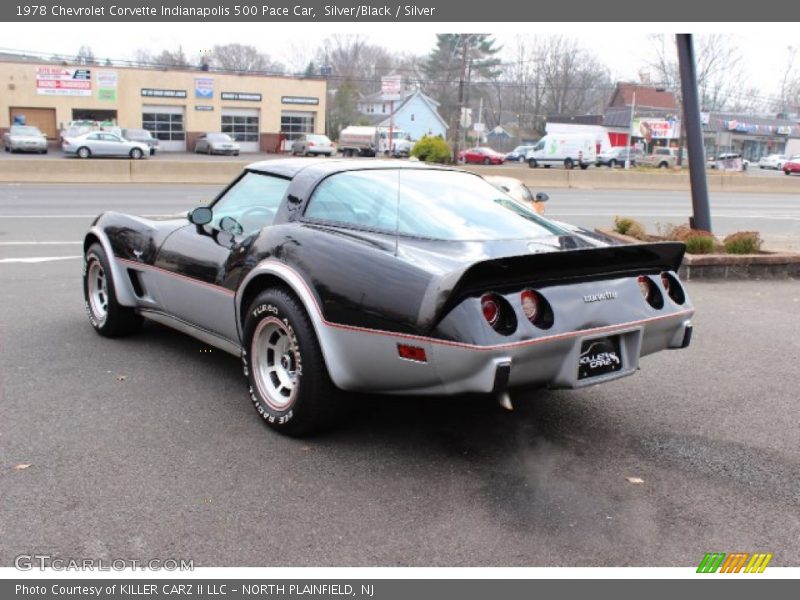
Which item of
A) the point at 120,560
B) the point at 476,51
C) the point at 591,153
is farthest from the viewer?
the point at 476,51

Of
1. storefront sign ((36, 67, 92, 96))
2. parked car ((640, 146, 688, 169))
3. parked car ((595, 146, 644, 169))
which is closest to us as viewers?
storefront sign ((36, 67, 92, 96))

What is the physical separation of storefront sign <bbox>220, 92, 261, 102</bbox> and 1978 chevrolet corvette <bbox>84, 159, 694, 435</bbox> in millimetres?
56384

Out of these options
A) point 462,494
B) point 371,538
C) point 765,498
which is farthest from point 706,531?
point 371,538

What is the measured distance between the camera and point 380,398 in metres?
4.31

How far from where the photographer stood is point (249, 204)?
513cm

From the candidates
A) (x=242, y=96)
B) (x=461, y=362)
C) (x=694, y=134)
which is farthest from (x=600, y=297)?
(x=242, y=96)

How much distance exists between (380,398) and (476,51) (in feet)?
321

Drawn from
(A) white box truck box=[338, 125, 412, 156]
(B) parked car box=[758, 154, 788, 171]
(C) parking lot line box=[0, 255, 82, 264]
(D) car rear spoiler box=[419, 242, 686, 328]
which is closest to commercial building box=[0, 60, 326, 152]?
(A) white box truck box=[338, 125, 412, 156]

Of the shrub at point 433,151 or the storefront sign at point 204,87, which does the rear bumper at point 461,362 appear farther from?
the storefront sign at point 204,87

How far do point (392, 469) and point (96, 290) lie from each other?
3530mm

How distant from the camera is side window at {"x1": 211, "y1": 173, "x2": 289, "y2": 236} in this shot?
16.1ft

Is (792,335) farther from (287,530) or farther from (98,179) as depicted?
(98,179)

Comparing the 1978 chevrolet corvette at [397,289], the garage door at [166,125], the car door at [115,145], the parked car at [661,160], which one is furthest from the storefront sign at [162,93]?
the 1978 chevrolet corvette at [397,289]

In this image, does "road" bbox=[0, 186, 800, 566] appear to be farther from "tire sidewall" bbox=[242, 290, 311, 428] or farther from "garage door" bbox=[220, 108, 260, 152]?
"garage door" bbox=[220, 108, 260, 152]
